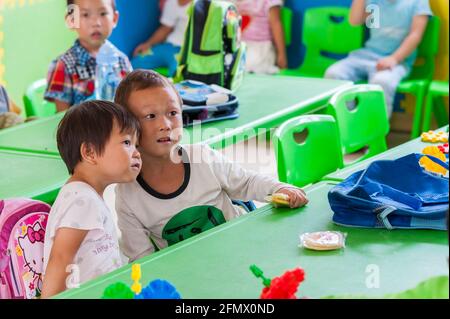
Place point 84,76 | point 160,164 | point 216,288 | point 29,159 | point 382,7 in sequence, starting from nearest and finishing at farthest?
1. point 216,288
2. point 160,164
3. point 29,159
4. point 84,76
5. point 382,7

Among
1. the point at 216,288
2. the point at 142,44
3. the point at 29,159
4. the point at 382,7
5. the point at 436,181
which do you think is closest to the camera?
the point at 216,288

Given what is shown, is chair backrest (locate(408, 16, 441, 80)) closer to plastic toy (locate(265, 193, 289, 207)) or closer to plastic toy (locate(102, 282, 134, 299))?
plastic toy (locate(265, 193, 289, 207))

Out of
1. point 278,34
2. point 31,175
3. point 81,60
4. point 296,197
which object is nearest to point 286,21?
point 278,34

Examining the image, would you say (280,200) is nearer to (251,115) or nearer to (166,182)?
(166,182)

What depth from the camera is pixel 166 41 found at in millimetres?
5883

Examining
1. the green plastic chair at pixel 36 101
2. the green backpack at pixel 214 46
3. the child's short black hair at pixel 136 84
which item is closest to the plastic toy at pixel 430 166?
the child's short black hair at pixel 136 84

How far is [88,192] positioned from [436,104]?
353 centimetres

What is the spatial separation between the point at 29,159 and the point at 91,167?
709 millimetres

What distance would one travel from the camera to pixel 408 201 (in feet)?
6.99

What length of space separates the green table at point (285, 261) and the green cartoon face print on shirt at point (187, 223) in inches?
12.6

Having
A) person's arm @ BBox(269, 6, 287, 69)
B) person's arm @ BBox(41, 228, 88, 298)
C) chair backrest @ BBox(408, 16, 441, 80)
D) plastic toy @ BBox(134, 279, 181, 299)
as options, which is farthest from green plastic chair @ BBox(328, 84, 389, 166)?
person's arm @ BBox(269, 6, 287, 69)

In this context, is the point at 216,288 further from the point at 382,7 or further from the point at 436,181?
the point at 382,7
